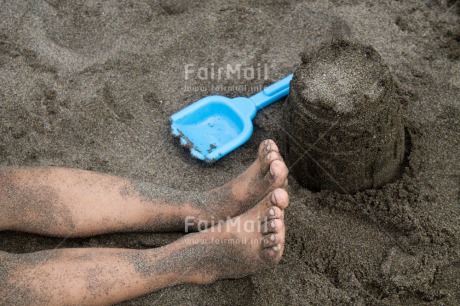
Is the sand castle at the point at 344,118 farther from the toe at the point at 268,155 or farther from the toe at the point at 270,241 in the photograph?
the toe at the point at 270,241

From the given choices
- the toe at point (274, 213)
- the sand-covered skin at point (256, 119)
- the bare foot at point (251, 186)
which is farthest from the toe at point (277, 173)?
the sand-covered skin at point (256, 119)

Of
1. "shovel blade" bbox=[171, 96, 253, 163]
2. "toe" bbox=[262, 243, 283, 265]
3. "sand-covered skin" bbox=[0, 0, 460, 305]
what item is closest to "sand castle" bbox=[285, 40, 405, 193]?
"sand-covered skin" bbox=[0, 0, 460, 305]

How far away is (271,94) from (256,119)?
0.10 metres

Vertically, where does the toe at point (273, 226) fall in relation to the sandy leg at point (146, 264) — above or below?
above

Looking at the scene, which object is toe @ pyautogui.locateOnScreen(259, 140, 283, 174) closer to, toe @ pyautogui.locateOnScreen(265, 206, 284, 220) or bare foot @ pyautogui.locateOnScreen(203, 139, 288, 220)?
bare foot @ pyautogui.locateOnScreen(203, 139, 288, 220)

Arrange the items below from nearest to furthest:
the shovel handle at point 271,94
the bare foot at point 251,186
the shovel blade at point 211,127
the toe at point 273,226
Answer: the toe at point 273,226 → the bare foot at point 251,186 → the shovel blade at point 211,127 → the shovel handle at point 271,94

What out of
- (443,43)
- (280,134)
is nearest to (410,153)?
(280,134)

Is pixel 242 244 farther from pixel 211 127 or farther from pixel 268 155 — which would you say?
pixel 211 127

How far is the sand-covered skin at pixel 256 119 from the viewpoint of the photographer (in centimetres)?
157

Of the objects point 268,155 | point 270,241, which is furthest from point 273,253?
point 268,155

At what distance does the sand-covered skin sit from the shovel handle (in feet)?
0.14

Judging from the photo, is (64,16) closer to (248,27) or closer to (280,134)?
(248,27)

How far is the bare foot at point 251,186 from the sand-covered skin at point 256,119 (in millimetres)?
164

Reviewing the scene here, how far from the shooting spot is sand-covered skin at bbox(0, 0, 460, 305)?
1.57m
